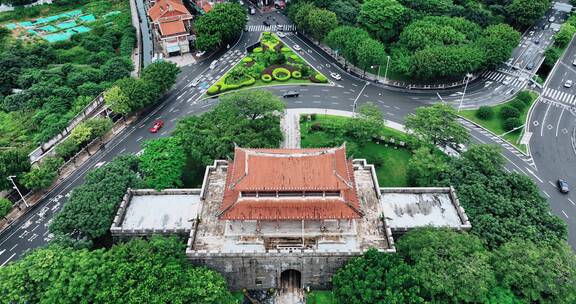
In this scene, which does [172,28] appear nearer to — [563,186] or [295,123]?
[295,123]

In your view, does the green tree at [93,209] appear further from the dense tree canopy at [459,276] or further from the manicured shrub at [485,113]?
the manicured shrub at [485,113]

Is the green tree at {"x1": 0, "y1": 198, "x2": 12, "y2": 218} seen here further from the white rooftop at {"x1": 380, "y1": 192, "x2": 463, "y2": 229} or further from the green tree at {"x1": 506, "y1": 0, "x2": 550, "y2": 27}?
the green tree at {"x1": 506, "y1": 0, "x2": 550, "y2": 27}

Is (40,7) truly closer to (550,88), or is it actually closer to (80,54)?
(80,54)

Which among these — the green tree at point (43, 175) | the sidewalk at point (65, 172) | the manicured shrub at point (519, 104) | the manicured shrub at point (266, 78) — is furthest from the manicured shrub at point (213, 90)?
the manicured shrub at point (519, 104)

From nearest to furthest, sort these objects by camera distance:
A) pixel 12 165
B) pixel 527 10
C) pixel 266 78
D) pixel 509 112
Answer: pixel 12 165, pixel 509 112, pixel 266 78, pixel 527 10

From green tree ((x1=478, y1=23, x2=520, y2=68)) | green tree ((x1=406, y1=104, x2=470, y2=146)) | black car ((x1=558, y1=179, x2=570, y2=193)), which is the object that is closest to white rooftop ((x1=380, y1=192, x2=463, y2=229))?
green tree ((x1=406, y1=104, x2=470, y2=146))

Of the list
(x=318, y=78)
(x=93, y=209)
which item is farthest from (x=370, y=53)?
(x=93, y=209)

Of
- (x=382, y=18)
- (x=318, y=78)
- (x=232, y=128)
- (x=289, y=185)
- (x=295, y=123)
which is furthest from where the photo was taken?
(x=382, y=18)

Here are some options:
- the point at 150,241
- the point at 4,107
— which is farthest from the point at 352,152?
the point at 4,107
